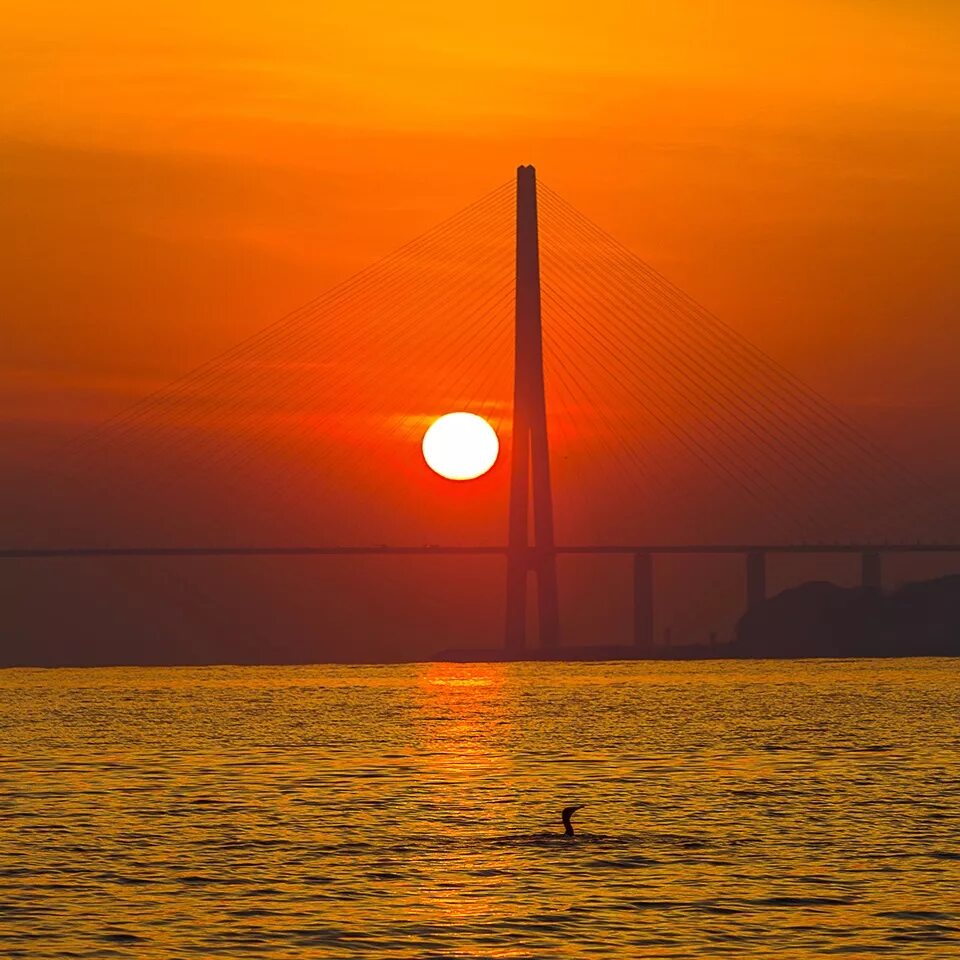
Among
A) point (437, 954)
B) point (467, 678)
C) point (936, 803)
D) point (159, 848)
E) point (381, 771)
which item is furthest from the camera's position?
point (467, 678)

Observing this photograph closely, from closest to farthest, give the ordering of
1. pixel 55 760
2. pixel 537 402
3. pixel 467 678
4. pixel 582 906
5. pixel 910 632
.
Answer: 1. pixel 582 906
2. pixel 55 760
3. pixel 537 402
4. pixel 467 678
5. pixel 910 632

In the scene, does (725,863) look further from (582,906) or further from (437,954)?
(437,954)

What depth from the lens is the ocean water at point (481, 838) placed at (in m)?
24.7

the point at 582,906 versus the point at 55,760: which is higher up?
the point at 55,760

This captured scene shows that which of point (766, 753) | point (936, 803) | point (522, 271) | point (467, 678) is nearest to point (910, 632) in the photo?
point (467, 678)

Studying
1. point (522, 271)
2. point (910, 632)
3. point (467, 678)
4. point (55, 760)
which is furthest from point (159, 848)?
point (910, 632)

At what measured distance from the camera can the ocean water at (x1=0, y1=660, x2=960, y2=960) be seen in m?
24.7

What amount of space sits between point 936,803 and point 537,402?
52.6 metres

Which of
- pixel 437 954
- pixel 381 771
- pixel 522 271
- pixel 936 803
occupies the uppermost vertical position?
pixel 522 271

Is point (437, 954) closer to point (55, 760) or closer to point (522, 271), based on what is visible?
point (55, 760)

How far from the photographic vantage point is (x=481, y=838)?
34250 millimetres

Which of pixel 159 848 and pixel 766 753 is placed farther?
pixel 766 753

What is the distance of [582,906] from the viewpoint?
26.6 m

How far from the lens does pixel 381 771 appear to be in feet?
163
